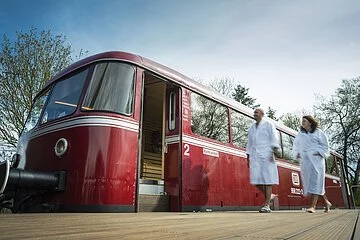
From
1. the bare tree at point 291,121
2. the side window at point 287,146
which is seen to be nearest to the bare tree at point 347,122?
the bare tree at point 291,121

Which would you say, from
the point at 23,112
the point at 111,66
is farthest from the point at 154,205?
the point at 23,112

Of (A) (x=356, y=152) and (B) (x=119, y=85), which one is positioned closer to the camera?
(B) (x=119, y=85)

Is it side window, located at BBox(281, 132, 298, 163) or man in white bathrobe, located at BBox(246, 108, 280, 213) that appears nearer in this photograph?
man in white bathrobe, located at BBox(246, 108, 280, 213)

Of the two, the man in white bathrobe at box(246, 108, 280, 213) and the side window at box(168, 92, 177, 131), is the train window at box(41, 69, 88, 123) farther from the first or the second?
the man in white bathrobe at box(246, 108, 280, 213)

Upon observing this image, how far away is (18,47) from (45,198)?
1258 centimetres

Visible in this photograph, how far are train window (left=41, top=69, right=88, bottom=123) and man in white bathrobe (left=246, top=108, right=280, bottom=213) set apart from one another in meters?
2.90

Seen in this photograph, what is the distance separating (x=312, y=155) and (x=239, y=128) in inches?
57.4

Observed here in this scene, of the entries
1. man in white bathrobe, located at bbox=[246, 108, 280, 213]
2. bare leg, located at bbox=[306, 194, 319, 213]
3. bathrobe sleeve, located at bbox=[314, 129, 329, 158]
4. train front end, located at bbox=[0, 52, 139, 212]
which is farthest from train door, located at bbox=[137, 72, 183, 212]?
bathrobe sleeve, located at bbox=[314, 129, 329, 158]

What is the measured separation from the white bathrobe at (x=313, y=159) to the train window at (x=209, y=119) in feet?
4.34

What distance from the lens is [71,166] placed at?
3604mm

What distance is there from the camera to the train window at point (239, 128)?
5898 mm

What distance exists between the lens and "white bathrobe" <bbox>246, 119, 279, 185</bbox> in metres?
4.96

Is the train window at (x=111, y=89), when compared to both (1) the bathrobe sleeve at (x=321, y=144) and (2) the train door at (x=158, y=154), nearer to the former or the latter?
(2) the train door at (x=158, y=154)

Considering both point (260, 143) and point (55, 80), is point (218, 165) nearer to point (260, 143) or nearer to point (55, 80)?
point (260, 143)
